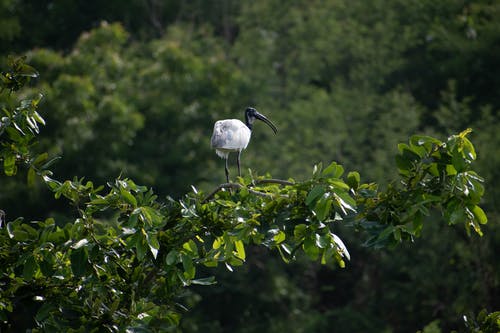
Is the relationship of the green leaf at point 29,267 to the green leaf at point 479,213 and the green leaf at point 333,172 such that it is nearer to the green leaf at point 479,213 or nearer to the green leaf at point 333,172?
the green leaf at point 333,172

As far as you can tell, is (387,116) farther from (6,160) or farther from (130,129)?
(6,160)

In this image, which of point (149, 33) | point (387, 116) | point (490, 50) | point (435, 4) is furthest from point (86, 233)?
point (149, 33)

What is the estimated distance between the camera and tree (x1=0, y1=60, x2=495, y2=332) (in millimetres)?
5555

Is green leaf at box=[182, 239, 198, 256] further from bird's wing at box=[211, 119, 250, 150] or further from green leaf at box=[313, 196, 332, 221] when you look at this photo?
bird's wing at box=[211, 119, 250, 150]

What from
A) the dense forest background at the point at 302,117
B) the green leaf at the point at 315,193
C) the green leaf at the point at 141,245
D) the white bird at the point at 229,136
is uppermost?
the green leaf at the point at 315,193

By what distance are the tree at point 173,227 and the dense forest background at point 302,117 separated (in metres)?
12.0

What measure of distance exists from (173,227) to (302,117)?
17589 millimetres

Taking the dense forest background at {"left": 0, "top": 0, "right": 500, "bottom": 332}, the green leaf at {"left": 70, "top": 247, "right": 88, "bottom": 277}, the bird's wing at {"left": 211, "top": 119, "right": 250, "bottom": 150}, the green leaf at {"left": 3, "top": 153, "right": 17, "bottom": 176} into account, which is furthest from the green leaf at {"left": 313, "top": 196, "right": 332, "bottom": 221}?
the dense forest background at {"left": 0, "top": 0, "right": 500, "bottom": 332}

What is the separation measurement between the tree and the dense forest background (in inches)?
473

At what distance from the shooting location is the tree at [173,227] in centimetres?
555

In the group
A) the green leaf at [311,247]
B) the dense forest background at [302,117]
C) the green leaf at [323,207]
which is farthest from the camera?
the dense forest background at [302,117]

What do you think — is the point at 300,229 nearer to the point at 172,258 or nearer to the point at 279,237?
the point at 279,237

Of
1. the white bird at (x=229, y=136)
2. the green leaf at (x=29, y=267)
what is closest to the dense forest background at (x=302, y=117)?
the white bird at (x=229, y=136)

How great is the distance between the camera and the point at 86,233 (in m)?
6.05
